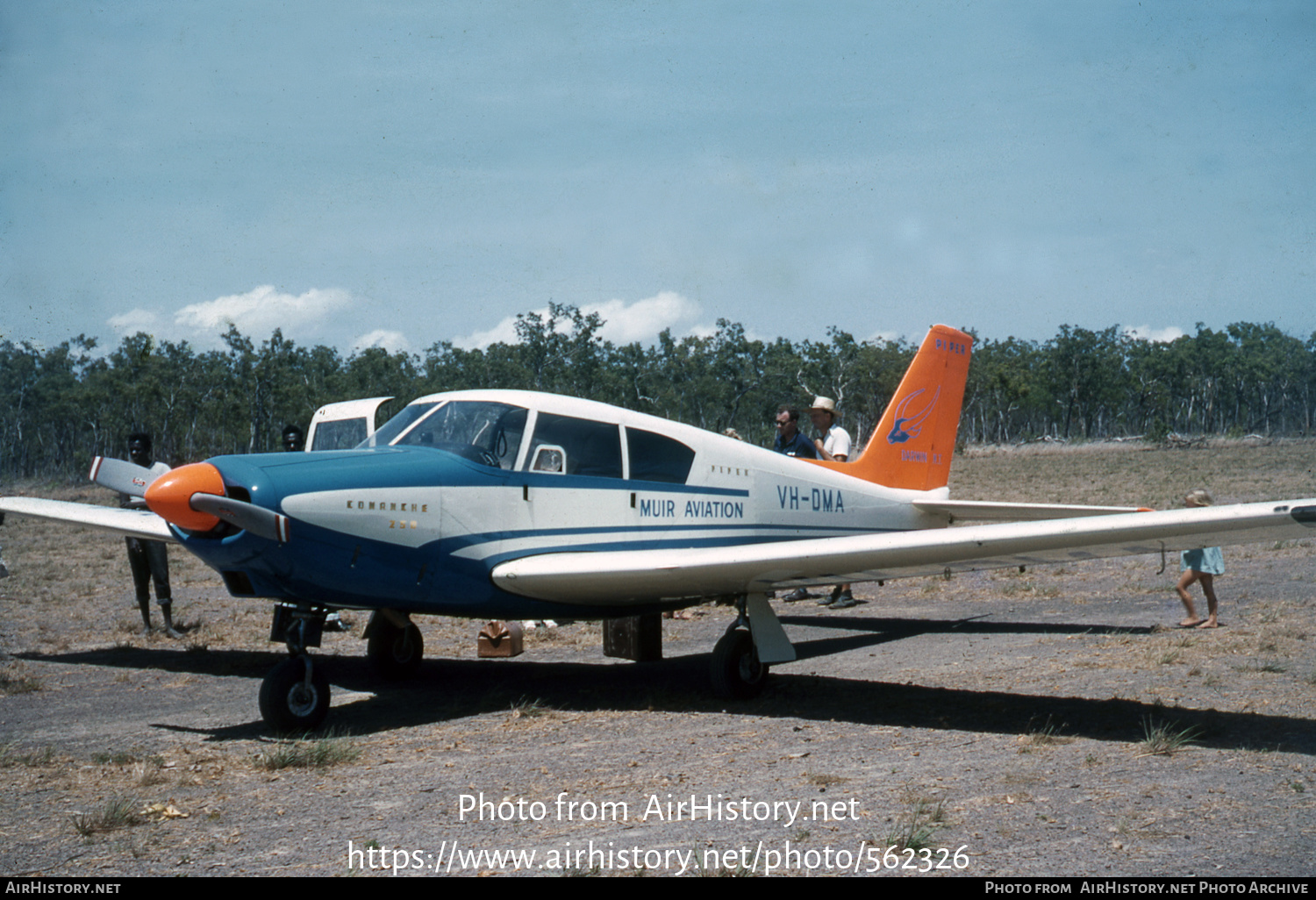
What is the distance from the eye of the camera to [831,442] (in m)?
12.0

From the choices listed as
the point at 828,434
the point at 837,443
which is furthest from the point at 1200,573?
the point at 828,434

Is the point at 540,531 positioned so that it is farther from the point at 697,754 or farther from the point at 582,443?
the point at 697,754

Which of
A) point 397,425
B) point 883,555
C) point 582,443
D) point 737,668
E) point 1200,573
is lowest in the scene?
point 737,668

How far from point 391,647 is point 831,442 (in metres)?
6.02

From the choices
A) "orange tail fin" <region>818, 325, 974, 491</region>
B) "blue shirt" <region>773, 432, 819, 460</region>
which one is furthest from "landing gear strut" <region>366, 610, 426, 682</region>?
"blue shirt" <region>773, 432, 819, 460</region>

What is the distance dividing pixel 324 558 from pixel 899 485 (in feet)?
20.9

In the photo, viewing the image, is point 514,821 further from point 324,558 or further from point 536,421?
point 536,421

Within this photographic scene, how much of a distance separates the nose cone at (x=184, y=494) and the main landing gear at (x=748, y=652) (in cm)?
356

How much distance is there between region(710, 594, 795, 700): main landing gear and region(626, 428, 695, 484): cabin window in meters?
1.15

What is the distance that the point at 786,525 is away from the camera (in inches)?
344

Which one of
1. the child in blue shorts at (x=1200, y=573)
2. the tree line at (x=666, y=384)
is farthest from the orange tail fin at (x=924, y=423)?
the tree line at (x=666, y=384)

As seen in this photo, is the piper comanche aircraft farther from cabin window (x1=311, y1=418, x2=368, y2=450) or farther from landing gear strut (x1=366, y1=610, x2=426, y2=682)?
cabin window (x1=311, y1=418, x2=368, y2=450)

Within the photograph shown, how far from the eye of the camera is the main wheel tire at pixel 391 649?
8117 mm
